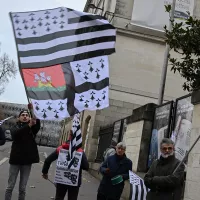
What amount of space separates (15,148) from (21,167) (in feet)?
1.13

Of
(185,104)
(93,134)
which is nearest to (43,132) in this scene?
(93,134)

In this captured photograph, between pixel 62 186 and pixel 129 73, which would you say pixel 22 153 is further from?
pixel 129 73

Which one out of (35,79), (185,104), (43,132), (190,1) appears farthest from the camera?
(43,132)

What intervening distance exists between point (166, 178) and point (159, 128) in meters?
6.00

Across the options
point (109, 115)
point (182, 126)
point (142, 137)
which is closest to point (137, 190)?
point (182, 126)

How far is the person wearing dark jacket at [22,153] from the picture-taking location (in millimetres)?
6266

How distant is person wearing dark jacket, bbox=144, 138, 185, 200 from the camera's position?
4672mm

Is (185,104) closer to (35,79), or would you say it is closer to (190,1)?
(35,79)

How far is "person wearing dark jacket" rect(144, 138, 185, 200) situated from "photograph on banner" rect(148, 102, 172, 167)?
499 centimetres

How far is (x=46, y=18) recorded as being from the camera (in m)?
6.71

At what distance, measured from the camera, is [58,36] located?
677 centimetres

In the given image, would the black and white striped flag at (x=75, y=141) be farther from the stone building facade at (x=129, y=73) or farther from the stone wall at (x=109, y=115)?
the stone wall at (x=109, y=115)

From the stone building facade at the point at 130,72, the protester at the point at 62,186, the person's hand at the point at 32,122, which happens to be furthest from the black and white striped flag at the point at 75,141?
the stone building facade at the point at 130,72

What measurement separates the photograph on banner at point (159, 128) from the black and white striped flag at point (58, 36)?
3.51m
